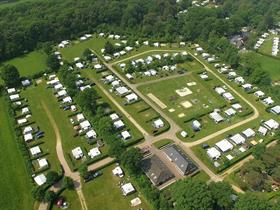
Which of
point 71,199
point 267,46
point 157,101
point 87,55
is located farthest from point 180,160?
point 267,46

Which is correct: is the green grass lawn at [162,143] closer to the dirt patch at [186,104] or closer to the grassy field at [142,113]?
the grassy field at [142,113]

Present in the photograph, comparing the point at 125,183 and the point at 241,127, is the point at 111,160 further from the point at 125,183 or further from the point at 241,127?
the point at 241,127

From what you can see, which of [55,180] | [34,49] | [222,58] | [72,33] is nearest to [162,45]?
[222,58]

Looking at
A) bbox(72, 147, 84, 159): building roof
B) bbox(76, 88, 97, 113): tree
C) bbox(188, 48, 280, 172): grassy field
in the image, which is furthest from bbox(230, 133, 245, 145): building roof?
bbox(76, 88, 97, 113): tree

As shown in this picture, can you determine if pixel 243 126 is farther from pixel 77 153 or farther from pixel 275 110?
pixel 77 153

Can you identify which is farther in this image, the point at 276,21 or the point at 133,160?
the point at 276,21

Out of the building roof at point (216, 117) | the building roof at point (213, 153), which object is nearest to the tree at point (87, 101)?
the building roof at point (216, 117)
